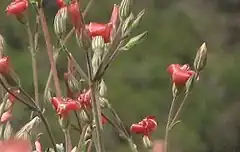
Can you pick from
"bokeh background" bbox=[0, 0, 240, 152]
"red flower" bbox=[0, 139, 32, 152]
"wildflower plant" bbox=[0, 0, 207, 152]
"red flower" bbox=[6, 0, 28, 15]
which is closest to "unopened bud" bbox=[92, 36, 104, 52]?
"wildflower plant" bbox=[0, 0, 207, 152]

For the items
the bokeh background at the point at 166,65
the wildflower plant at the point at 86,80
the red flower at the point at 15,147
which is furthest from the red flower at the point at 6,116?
the bokeh background at the point at 166,65

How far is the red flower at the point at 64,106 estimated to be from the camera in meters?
0.75

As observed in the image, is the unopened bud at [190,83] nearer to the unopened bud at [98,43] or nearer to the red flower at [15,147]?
the unopened bud at [98,43]

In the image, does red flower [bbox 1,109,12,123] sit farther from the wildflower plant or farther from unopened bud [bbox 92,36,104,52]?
unopened bud [bbox 92,36,104,52]

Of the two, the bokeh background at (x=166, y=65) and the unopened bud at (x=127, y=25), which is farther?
the bokeh background at (x=166, y=65)

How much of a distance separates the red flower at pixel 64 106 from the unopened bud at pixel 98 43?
0.05 meters

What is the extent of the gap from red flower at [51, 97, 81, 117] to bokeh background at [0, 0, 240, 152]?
168cm

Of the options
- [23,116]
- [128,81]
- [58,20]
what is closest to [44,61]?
[128,81]

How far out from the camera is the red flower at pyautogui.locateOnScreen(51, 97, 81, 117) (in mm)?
753

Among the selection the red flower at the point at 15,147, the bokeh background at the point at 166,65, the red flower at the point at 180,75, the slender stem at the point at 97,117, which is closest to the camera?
the red flower at the point at 15,147

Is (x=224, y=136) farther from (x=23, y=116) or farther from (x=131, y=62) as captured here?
(x=23, y=116)

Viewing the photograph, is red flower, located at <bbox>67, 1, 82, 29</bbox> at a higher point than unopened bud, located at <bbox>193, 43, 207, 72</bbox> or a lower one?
higher

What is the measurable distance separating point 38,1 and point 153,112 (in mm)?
1901

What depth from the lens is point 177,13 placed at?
318cm
